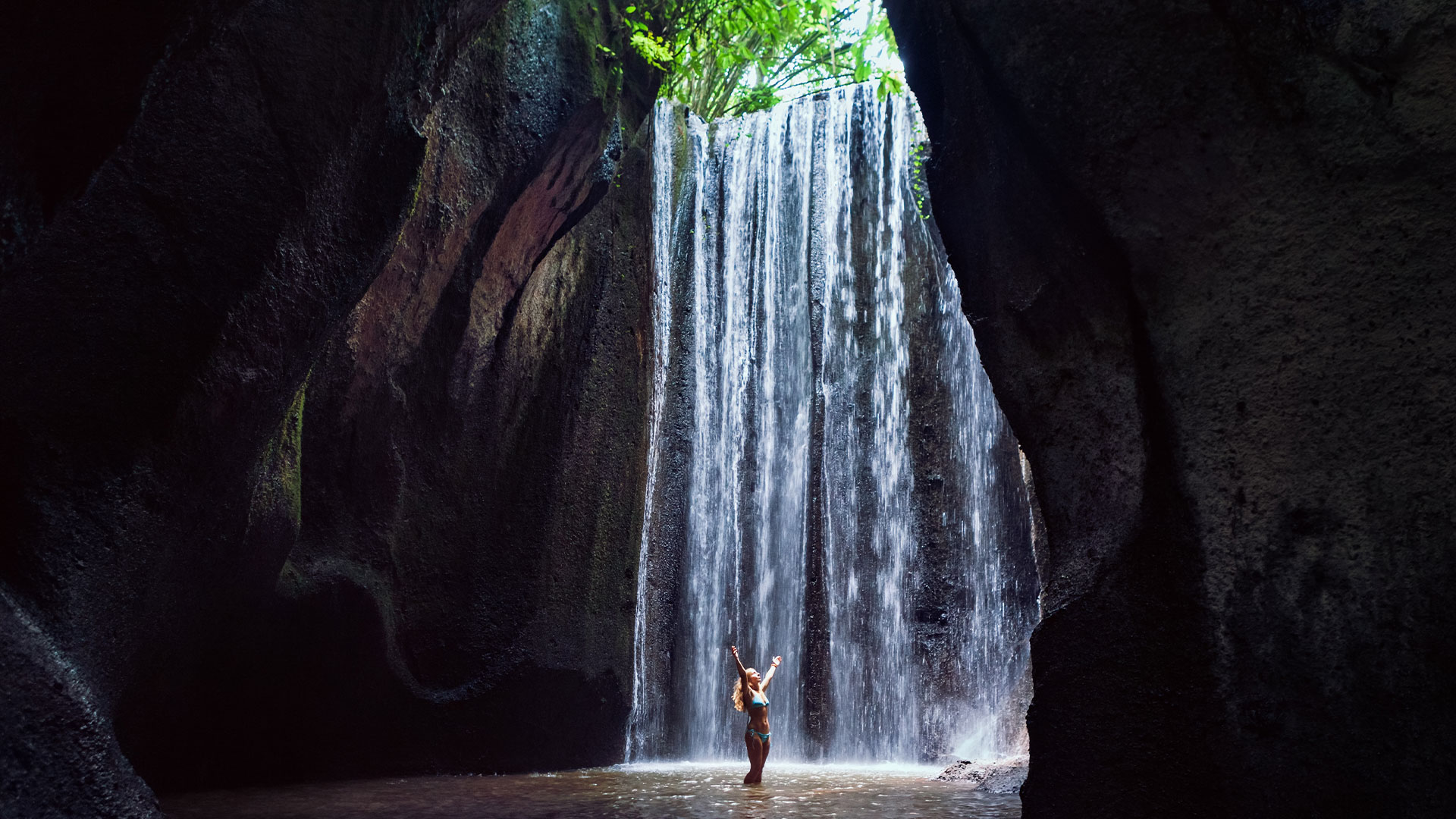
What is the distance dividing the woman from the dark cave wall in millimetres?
2081

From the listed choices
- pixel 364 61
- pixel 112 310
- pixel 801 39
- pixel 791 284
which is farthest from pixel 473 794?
pixel 801 39

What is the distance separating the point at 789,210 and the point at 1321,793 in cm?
1208

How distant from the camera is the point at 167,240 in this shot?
4.23 metres

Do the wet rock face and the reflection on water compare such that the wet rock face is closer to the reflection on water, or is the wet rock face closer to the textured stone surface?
the reflection on water

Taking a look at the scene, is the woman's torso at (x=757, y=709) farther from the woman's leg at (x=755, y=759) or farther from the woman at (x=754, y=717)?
the woman's leg at (x=755, y=759)

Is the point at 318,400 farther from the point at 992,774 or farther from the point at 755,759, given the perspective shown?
the point at 992,774

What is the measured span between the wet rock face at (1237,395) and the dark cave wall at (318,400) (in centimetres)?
350

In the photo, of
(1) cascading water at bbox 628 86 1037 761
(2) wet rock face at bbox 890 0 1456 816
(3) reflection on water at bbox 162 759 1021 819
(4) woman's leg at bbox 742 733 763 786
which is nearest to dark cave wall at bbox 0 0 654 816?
(3) reflection on water at bbox 162 759 1021 819

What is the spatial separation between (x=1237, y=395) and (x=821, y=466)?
959 cm

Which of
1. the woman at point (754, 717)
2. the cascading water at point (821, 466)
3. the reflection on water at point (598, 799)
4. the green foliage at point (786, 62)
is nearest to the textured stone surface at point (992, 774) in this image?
the reflection on water at point (598, 799)

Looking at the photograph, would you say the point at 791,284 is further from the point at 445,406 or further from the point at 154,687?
the point at 154,687

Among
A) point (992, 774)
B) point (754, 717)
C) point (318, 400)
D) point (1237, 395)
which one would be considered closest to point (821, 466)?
point (754, 717)

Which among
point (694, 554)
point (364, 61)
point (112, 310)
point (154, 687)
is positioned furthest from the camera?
point (694, 554)

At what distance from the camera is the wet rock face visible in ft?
9.59
